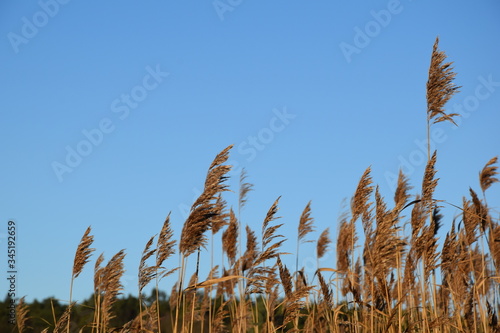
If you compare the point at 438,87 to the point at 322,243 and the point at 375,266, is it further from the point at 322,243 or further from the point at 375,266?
the point at 322,243

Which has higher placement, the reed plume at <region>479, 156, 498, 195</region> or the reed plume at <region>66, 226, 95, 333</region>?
the reed plume at <region>479, 156, 498, 195</region>

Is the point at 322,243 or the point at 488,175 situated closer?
the point at 488,175

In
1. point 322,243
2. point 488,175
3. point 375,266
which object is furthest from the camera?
point 322,243

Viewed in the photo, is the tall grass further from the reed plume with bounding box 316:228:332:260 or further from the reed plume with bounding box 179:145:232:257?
the reed plume with bounding box 316:228:332:260

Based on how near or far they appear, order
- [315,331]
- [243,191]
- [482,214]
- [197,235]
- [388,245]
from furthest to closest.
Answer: [243,191], [315,331], [482,214], [197,235], [388,245]

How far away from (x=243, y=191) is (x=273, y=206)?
85.0 inches

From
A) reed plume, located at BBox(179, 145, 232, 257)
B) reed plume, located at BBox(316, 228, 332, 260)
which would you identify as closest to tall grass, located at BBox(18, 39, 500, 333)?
reed plume, located at BBox(179, 145, 232, 257)

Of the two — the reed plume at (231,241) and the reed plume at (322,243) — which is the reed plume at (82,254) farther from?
the reed plume at (322,243)

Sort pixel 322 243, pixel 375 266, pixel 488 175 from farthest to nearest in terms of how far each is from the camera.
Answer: pixel 322 243 < pixel 488 175 < pixel 375 266

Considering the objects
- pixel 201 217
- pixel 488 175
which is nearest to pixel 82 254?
pixel 201 217

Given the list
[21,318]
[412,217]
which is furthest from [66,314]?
A: [412,217]

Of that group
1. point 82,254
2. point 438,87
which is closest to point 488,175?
point 438,87

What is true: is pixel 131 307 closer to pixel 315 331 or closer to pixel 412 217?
pixel 315 331

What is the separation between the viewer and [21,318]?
6.60 meters
